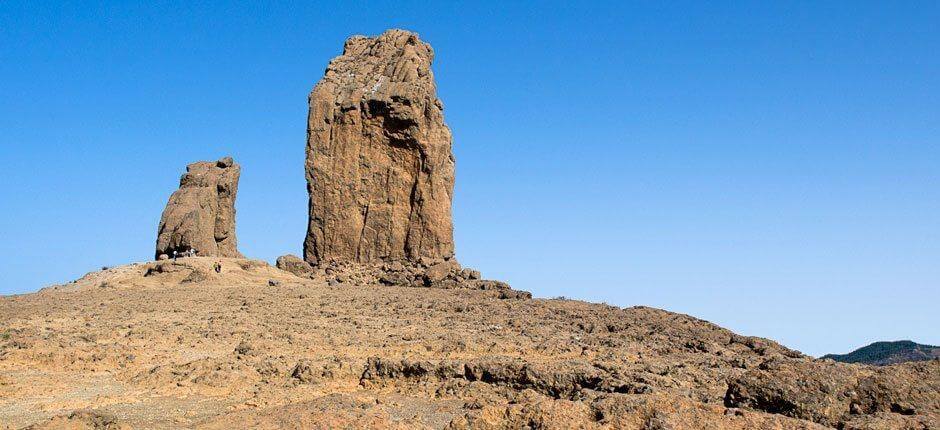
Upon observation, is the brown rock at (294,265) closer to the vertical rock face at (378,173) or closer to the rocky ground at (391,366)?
the vertical rock face at (378,173)

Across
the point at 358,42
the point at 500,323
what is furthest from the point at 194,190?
the point at 500,323

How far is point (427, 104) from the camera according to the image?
26734 mm

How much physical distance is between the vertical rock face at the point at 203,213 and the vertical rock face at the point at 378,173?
11.6 ft

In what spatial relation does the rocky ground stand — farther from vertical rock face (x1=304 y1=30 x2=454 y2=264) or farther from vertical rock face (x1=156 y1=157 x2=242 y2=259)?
vertical rock face (x1=304 y1=30 x2=454 y2=264)

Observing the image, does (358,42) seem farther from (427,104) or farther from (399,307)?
(399,307)

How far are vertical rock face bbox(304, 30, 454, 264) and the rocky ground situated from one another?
3391mm

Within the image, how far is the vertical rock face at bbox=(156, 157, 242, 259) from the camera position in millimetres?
26578

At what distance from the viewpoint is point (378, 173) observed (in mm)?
26328

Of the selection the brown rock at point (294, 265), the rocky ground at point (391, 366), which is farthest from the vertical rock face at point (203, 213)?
the rocky ground at point (391, 366)

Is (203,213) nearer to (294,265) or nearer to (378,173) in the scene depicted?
(294,265)

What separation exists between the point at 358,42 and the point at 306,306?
12732mm

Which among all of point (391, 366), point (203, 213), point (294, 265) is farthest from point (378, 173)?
point (391, 366)

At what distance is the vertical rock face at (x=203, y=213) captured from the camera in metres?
26.6

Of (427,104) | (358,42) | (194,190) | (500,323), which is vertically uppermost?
(358,42)
